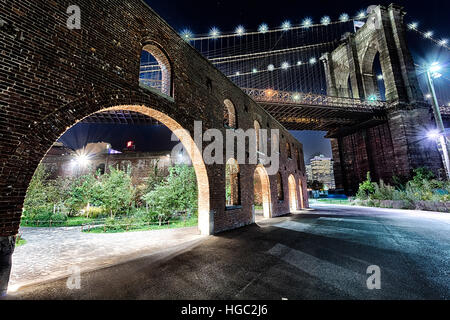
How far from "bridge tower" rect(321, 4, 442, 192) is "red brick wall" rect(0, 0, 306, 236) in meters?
22.3

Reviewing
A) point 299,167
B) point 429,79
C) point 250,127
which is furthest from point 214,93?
point 299,167

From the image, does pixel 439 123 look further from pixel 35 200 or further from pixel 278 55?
pixel 278 55

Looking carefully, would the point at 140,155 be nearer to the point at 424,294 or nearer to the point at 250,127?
the point at 250,127

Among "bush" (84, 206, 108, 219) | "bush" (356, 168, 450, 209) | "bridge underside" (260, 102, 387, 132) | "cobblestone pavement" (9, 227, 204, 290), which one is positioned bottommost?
"cobblestone pavement" (9, 227, 204, 290)

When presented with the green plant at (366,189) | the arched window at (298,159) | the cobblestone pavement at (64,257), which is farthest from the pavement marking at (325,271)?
the green plant at (366,189)

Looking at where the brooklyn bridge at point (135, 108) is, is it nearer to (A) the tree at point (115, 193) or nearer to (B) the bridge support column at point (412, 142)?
(A) the tree at point (115, 193)

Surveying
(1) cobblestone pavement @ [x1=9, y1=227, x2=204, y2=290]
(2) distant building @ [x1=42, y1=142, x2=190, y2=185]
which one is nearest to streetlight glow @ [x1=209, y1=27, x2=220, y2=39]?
(2) distant building @ [x1=42, y1=142, x2=190, y2=185]

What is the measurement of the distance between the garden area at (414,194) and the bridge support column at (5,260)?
61.2 feet

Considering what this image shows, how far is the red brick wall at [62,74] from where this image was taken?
2.83 meters

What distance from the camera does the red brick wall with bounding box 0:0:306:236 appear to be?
2832 millimetres

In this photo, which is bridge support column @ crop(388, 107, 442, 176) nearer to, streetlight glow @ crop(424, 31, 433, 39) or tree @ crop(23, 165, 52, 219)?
streetlight glow @ crop(424, 31, 433, 39)

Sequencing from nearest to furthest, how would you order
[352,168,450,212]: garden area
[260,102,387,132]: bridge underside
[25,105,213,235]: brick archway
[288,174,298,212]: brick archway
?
[25,105,213,235]: brick archway < [352,168,450,212]: garden area < [288,174,298,212]: brick archway < [260,102,387,132]: bridge underside
